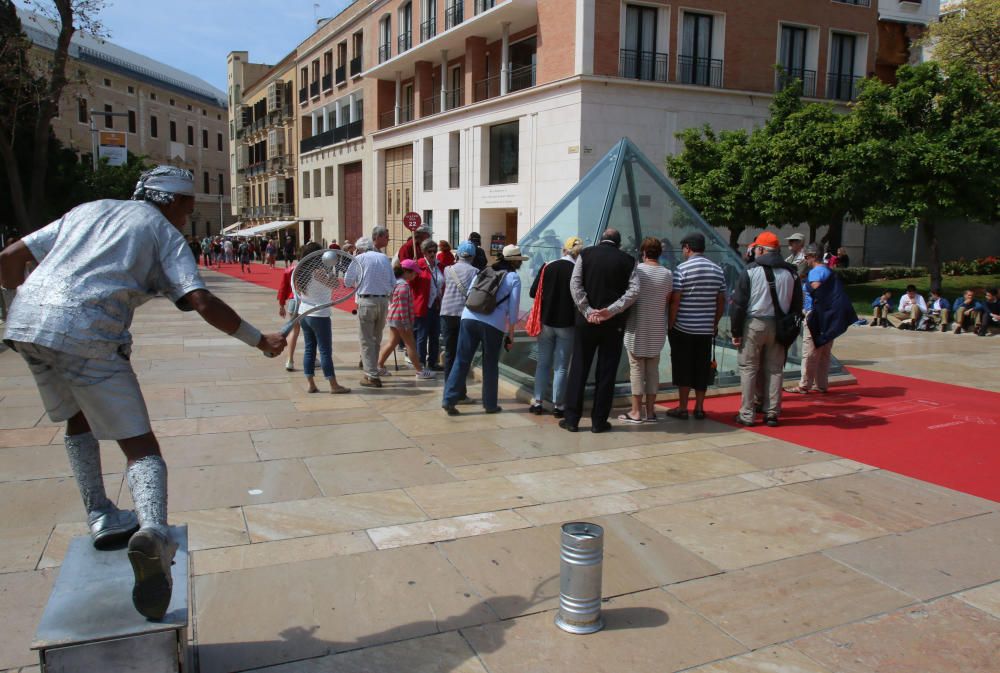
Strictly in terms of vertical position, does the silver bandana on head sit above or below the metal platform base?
above

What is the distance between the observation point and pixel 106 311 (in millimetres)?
2959

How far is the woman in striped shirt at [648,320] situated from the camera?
7219 millimetres

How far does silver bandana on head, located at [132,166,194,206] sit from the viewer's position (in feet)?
10.6

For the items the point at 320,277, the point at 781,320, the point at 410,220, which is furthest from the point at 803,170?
the point at 320,277

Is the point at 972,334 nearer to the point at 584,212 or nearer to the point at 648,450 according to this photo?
the point at 584,212

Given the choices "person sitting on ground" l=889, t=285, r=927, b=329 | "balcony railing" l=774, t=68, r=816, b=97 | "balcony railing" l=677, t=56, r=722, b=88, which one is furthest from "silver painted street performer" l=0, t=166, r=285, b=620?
"balcony railing" l=774, t=68, r=816, b=97

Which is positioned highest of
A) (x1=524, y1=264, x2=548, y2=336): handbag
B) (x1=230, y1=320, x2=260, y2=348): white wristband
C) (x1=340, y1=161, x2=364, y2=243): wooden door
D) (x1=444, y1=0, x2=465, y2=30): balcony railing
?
(x1=444, y1=0, x2=465, y2=30): balcony railing

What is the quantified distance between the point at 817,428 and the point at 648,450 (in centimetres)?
207

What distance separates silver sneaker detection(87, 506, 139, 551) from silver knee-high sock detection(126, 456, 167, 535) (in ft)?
1.41

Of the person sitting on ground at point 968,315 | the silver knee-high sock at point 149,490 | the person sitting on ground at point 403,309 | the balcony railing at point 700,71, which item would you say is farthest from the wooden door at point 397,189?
the silver knee-high sock at point 149,490

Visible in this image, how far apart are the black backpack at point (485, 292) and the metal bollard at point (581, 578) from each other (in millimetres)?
4196

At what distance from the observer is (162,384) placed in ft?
30.2

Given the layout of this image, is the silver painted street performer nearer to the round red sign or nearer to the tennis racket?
the tennis racket

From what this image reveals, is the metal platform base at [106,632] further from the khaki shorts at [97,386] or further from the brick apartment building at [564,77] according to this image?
the brick apartment building at [564,77]
